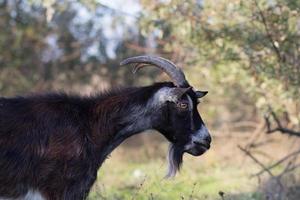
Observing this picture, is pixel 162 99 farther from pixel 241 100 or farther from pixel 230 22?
pixel 241 100

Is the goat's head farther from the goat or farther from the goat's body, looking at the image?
the goat's body

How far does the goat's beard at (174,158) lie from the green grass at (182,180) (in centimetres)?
152

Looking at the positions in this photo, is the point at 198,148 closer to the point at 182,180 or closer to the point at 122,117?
the point at 122,117

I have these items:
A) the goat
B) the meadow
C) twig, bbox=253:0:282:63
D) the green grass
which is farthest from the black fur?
twig, bbox=253:0:282:63

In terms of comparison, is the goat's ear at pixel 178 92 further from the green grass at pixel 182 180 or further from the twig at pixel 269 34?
the twig at pixel 269 34

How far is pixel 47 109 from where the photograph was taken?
5.39 m

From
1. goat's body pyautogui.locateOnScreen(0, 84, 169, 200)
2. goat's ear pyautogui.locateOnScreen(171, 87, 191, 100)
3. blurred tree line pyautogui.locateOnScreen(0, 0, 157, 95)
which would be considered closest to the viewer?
goat's body pyautogui.locateOnScreen(0, 84, 169, 200)

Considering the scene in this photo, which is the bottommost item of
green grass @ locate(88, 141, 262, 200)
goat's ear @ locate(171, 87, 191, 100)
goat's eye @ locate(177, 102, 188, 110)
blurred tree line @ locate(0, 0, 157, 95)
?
blurred tree line @ locate(0, 0, 157, 95)

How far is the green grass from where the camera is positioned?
27.6 feet

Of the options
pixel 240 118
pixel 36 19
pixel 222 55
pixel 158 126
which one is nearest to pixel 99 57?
pixel 36 19

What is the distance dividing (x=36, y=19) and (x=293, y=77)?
10651mm

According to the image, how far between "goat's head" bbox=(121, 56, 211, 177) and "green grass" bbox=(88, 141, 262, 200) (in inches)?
72.5

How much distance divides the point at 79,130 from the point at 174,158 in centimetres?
103

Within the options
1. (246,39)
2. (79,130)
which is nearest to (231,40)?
(246,39)
